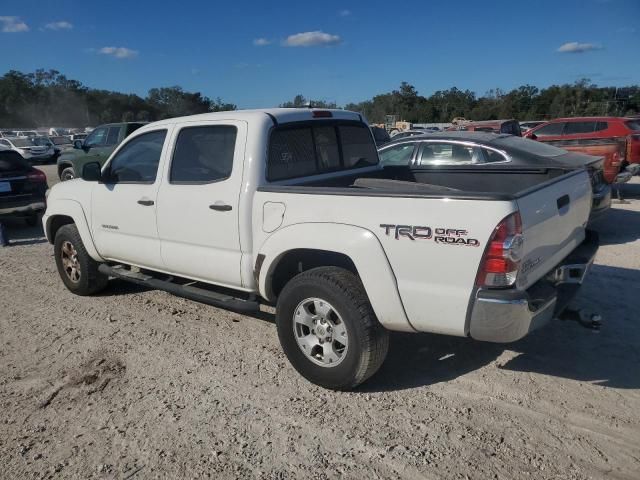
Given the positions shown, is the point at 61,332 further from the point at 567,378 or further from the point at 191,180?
the point at 567,378

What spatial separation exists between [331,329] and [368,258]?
2.09 ft

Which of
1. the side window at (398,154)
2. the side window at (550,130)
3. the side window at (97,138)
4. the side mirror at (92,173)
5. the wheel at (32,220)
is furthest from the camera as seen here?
the side window at (97,138)

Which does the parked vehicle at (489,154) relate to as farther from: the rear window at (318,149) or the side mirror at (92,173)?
the side mirror at (92,173)

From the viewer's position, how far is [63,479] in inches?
113

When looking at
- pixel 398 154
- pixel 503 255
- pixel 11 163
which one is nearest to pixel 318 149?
pixel 503 255

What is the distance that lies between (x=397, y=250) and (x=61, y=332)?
348 centimetres

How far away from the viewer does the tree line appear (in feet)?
196

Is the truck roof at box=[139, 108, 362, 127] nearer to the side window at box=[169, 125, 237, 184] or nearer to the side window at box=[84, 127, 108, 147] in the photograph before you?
the side window at box=[169, 125, 237, 184]

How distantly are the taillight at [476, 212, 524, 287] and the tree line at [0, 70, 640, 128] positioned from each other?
56.9 metres

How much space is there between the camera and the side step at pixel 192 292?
13.5 ft

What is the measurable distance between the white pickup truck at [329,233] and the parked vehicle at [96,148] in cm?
925

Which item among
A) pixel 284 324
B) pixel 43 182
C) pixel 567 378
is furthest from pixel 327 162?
pixel 43 182

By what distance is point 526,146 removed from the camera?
7.81m

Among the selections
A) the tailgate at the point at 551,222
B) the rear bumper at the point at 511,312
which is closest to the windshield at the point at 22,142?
the tailgate at the point at 551,222
